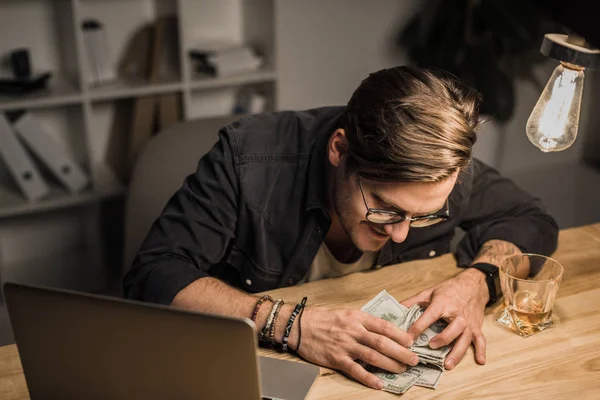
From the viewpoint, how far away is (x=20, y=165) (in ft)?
8.73

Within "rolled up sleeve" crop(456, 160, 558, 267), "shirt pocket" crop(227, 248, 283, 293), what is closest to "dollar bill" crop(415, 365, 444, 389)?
"rolled up sleeve" crop(456, 160, 558, 267)

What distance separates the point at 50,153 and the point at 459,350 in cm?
193

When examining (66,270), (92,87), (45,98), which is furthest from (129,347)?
(66,270)

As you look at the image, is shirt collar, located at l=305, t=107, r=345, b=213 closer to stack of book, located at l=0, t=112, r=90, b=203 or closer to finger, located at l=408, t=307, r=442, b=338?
finger, located at l=408, t=307, r=442, b=338

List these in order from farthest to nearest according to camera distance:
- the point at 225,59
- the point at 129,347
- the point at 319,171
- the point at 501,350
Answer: the point at 225,59 → the point at 319,171 → the point at 501,350 → the point at 129,347

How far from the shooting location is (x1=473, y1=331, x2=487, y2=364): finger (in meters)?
1.31

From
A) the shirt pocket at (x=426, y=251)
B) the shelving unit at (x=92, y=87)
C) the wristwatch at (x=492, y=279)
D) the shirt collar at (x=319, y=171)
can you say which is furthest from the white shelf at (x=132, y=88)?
the wristwatch at (x=492, y=279)

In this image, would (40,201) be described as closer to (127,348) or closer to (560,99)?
(127,348)

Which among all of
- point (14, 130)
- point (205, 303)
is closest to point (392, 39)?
point (14, 130)

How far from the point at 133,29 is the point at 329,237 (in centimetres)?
157

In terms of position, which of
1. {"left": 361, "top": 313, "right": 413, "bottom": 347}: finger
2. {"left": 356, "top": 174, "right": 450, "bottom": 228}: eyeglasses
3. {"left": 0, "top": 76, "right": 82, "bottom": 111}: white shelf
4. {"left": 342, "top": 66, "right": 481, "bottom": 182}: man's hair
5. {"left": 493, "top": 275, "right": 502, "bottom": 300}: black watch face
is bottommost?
{"left": 493, "top": 275, "right": 502, "bottom": 300}: black watch face

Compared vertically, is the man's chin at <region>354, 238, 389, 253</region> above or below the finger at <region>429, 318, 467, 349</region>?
above

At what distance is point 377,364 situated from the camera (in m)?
1.26

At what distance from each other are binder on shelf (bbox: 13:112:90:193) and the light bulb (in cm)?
192
